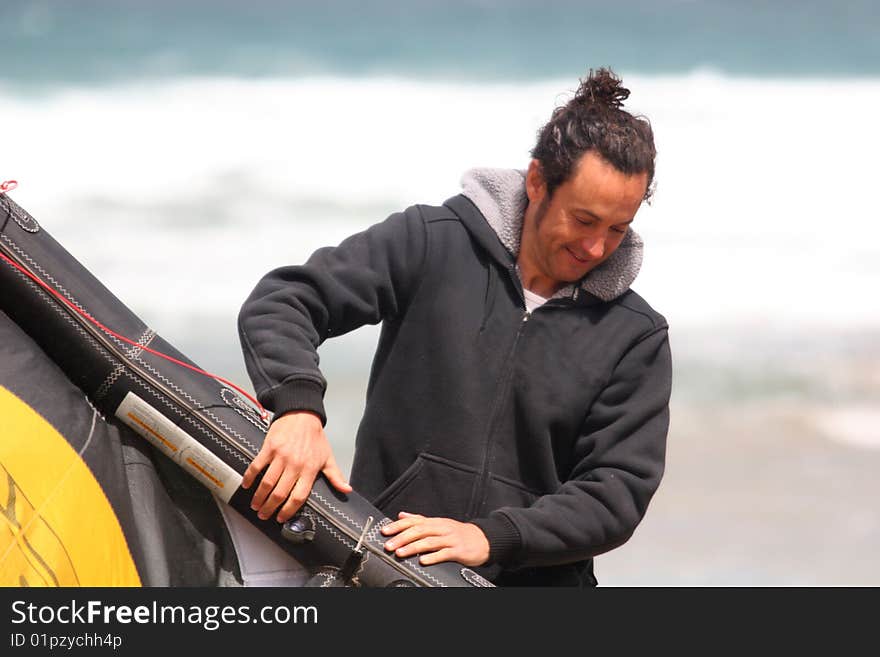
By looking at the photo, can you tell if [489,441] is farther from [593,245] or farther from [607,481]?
[593,245]

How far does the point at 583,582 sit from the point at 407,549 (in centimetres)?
53

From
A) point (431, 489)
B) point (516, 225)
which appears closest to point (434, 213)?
point (516, 225)

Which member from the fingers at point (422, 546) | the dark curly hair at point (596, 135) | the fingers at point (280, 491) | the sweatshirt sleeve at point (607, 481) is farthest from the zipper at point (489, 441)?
the fingers at point (280, 491)

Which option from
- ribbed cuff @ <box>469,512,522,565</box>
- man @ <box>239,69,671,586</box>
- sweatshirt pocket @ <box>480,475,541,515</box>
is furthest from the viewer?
sweatshirt pocket @ <box>480,475,541,515</box>

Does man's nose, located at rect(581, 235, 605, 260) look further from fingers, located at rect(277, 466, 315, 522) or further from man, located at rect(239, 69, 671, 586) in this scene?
fingers, located at rect(277, 466, 315, 522)

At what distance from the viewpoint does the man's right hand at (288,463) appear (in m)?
2.48

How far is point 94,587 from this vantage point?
7.91 ft

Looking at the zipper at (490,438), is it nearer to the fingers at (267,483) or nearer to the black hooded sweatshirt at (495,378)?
the black hooded sweatshirt at (495,378)

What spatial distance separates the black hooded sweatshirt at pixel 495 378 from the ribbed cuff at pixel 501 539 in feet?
0.13

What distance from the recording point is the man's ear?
2.89 metres

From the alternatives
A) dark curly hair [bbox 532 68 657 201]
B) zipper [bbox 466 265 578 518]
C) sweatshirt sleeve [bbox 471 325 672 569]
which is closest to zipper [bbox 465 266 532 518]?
zipper [bbox 466 265 578 518]

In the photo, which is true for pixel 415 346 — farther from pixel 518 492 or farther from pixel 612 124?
pixel 612 124

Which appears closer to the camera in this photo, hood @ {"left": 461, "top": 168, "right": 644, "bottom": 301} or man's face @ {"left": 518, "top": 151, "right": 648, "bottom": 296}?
man's face @ {"left": 518, "top": 151, "right": 648, "bottom": 296}

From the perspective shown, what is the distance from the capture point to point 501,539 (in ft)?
8.60
